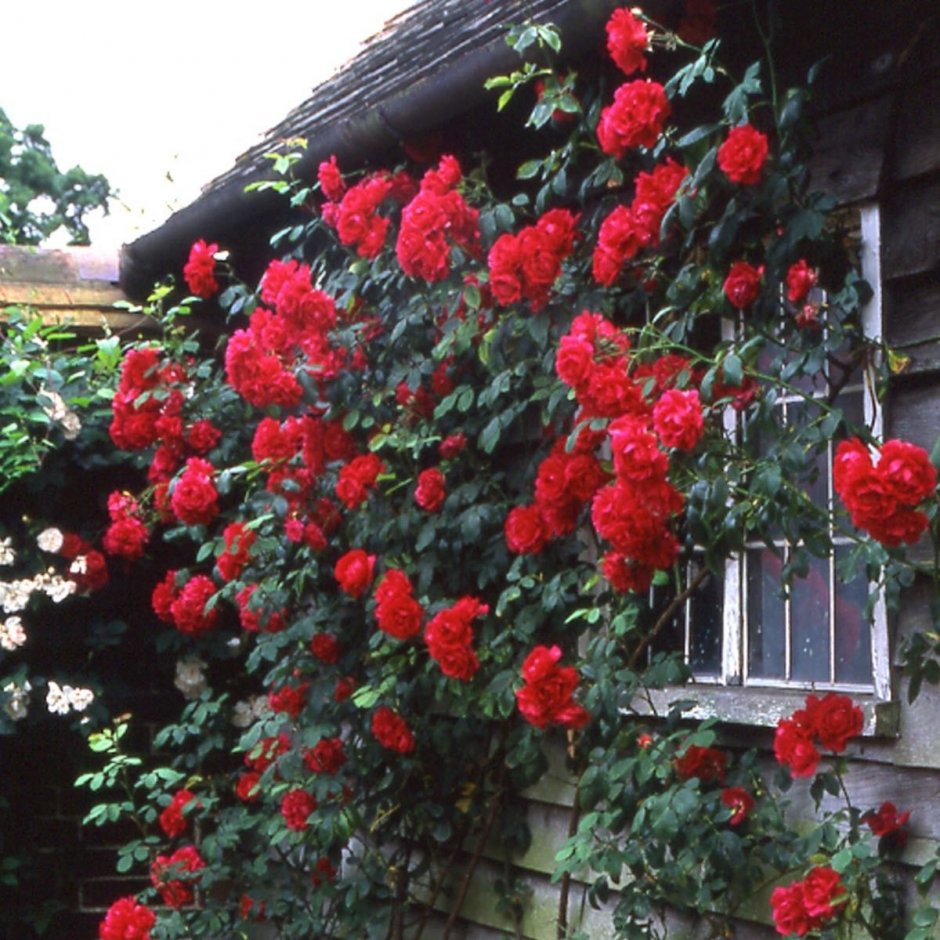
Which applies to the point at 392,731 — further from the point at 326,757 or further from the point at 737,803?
the point at 737,803

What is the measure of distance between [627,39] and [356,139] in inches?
54.5

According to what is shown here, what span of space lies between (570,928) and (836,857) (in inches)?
53.4

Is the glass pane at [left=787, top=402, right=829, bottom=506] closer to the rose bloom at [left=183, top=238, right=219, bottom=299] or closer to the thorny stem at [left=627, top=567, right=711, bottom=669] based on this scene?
the thorny stem at [left=627, top=567, right=711, bottom=669]

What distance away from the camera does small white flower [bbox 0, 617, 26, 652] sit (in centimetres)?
551

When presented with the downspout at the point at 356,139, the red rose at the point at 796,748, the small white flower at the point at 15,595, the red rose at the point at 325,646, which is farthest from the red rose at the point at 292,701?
the red rose at the point at 796,748

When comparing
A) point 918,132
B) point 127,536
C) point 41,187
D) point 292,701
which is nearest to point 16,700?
point 127,536

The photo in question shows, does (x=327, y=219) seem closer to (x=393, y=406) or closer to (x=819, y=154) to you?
(x=393, y=406)

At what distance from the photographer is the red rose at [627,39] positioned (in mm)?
3344

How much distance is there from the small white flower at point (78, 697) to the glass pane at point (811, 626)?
313 cm

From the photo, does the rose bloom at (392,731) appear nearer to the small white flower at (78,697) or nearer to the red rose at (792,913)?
the red rose at (792,913)

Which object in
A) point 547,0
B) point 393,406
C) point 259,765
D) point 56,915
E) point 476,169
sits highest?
point 547,0

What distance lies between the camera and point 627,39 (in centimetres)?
335

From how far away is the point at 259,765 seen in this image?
5109mm

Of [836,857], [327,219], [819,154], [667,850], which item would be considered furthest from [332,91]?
[836,857]
